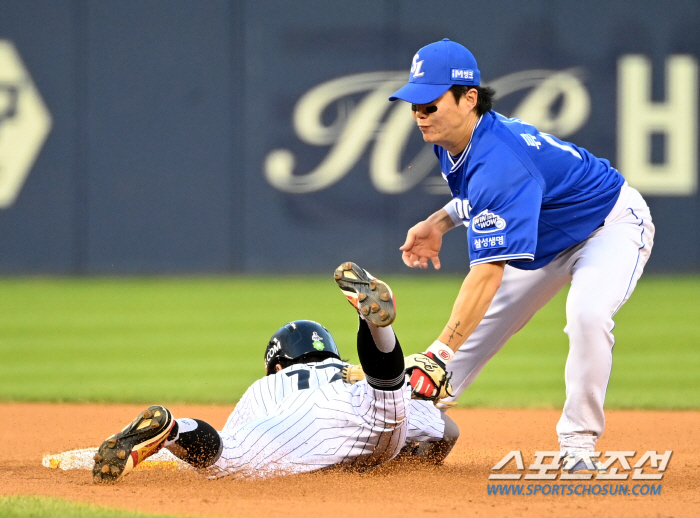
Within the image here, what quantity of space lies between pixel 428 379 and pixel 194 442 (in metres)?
0.99

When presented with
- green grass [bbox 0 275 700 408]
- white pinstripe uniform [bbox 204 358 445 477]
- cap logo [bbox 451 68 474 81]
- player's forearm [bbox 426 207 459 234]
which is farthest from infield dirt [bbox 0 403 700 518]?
cap logo [bbox 451 68 474 81]

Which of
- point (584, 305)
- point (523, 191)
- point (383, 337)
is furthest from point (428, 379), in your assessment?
point (584, 305)

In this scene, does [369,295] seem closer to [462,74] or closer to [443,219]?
[462,74]

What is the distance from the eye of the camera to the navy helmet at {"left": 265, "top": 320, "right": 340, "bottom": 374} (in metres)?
4.40

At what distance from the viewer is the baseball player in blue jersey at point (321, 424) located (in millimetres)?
3498

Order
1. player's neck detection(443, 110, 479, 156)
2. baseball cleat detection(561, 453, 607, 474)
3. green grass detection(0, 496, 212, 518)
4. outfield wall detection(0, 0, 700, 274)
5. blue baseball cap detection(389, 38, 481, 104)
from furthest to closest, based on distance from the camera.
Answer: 1. outfield wall detection(0, 0, 700, 274)
2. baseball cleat detection(561, 453, 607, 474)
3. player's neck detection(443, 110, 479, 156)
4. blue baseball cap detection(389, 38, 481, 104)
5. green grass detection(0, 496, 212, 518)

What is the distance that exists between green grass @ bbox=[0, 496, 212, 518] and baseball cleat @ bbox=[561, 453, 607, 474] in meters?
A: 1.67

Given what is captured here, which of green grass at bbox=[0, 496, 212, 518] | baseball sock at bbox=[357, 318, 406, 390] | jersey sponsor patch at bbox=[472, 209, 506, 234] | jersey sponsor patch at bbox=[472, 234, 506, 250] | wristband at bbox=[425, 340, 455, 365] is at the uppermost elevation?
jersey sponsor patch at bbox=[472, 209, 506, 234]

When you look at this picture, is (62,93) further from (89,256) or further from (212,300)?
(212,300)

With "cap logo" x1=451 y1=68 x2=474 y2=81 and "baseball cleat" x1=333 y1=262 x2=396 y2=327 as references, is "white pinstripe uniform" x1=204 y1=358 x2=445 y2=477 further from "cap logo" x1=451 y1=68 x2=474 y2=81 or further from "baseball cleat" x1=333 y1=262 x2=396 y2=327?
"cap logo" x1=451 y1=68 x2=474 y2=81

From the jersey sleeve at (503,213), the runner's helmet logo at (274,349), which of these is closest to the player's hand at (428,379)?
the jersey sleeve at (503,213)

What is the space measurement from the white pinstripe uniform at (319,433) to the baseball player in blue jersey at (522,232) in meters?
0.39

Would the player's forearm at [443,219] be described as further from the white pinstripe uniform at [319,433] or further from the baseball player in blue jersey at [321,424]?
the white pinstripe uniform at [319,433]

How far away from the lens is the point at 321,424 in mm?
3801
